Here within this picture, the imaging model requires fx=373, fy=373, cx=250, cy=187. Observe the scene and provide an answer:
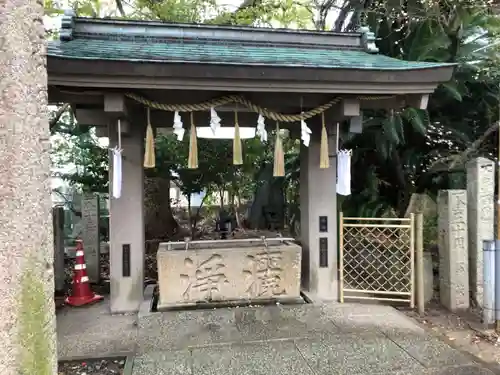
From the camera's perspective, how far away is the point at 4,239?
5.80 feet

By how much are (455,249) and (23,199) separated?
597 centimetres

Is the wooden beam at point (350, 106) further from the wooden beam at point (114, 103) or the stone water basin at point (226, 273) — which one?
the wooden beam at point (114, 103)

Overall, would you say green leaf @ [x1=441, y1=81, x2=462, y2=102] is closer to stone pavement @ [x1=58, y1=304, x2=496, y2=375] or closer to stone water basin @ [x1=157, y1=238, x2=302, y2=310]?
stone pavement @ [x1=58, y1=304, x2=496, y2=375]

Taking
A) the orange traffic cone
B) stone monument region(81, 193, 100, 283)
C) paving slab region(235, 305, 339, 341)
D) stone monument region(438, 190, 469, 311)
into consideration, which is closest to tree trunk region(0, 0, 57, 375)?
paving slab region(235, 305, 339, 341)

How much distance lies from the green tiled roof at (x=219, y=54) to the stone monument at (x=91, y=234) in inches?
140

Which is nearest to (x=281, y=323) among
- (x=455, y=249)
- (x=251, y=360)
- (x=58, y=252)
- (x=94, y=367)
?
(x=251, y=360)

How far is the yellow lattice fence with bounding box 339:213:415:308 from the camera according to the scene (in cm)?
603

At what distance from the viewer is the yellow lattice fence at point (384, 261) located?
6.03m

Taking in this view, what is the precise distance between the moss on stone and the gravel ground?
2337 mm

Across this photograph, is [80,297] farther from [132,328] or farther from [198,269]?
[198,269]

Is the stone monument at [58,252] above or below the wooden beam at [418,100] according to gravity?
below

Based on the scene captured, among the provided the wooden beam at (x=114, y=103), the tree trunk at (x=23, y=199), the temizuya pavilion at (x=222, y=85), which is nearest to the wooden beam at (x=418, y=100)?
the temizuya pavilion at (x=222, y=85)

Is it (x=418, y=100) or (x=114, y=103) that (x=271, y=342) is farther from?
(x=418, y=100)

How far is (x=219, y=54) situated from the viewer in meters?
5.68
